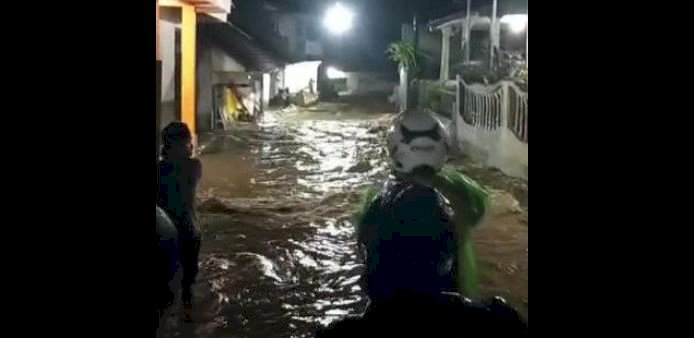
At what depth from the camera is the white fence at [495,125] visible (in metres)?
12.3

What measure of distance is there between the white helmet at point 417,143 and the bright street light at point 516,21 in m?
16.8

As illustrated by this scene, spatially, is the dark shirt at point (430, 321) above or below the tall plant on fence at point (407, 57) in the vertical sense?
below

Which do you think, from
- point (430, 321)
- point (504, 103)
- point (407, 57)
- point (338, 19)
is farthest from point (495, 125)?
point (338, 19)

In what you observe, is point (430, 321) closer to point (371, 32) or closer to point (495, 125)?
point (495, 125)

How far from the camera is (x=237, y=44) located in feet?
87.2

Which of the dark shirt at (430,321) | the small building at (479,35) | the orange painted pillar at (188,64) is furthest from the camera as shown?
the small building at (479,35)

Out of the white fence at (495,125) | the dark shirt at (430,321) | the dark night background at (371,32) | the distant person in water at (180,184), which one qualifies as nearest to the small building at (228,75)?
the white fence at (495,125)

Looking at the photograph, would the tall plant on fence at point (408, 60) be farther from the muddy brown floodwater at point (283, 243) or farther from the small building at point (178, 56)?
the small building at point (178, 56)

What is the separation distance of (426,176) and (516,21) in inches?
747

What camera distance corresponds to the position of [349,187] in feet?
41.5
